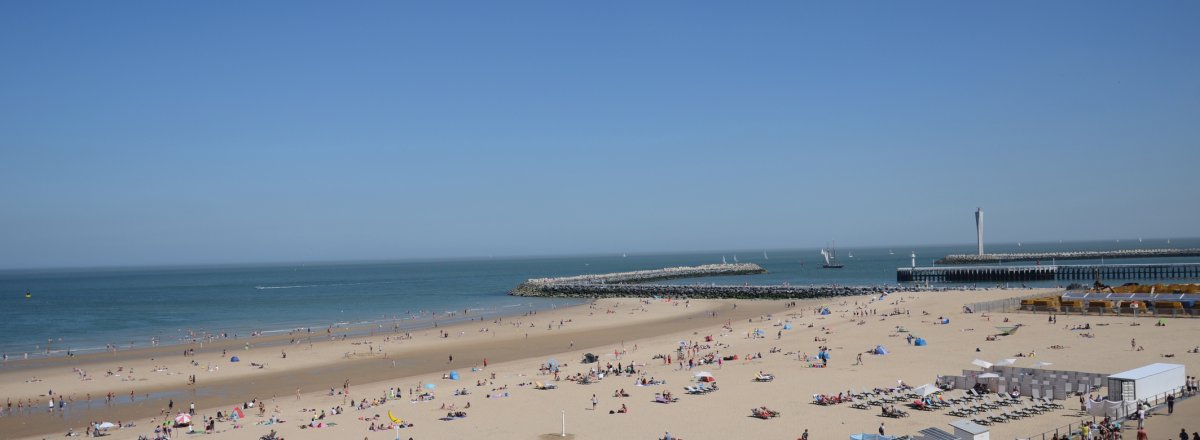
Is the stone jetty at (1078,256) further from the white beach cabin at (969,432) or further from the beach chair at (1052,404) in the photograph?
the white beach cabin at (969,432)

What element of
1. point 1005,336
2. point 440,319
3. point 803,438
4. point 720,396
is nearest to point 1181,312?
point 1005,336

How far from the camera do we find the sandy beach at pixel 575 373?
2170 centimetres

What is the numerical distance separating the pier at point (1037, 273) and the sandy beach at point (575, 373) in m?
45.6

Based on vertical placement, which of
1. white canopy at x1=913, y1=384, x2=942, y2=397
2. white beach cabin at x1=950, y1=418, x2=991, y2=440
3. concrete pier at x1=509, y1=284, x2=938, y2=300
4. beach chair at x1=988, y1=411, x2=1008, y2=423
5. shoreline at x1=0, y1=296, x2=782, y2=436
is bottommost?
shoreline at x1=0, y1=296, x2=782, y2=436

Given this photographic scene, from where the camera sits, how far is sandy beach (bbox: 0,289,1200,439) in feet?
71.2

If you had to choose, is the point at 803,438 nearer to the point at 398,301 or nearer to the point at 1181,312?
the point at 1181,312

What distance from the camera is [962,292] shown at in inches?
2436

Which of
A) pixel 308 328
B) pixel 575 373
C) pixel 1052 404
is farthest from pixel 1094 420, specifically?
pixel 308 328

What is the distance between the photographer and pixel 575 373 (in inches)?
1244

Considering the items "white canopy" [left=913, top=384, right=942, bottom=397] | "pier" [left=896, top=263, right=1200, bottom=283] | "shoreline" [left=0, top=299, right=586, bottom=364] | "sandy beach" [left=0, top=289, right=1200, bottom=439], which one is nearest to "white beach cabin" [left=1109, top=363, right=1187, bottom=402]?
"sandy beach" [left=0, top=289, right=1200, bottom=439]

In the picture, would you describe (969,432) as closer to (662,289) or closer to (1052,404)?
(1052,404)

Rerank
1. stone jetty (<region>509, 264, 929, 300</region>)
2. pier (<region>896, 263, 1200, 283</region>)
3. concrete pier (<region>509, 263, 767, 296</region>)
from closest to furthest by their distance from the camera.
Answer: stone jetty (<region>509, 264, 929, 300</region>) < pier (<region>896, 263, 1200, 283</region>) < concrete pier (<region>509, 263, 767, 296</region>)

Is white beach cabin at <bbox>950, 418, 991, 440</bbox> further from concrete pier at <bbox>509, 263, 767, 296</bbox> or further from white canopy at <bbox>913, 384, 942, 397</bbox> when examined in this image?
concrete pier at <bbox>509, 263, 767, 296</bbox>

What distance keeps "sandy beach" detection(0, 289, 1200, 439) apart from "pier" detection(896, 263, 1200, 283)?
45.6m
